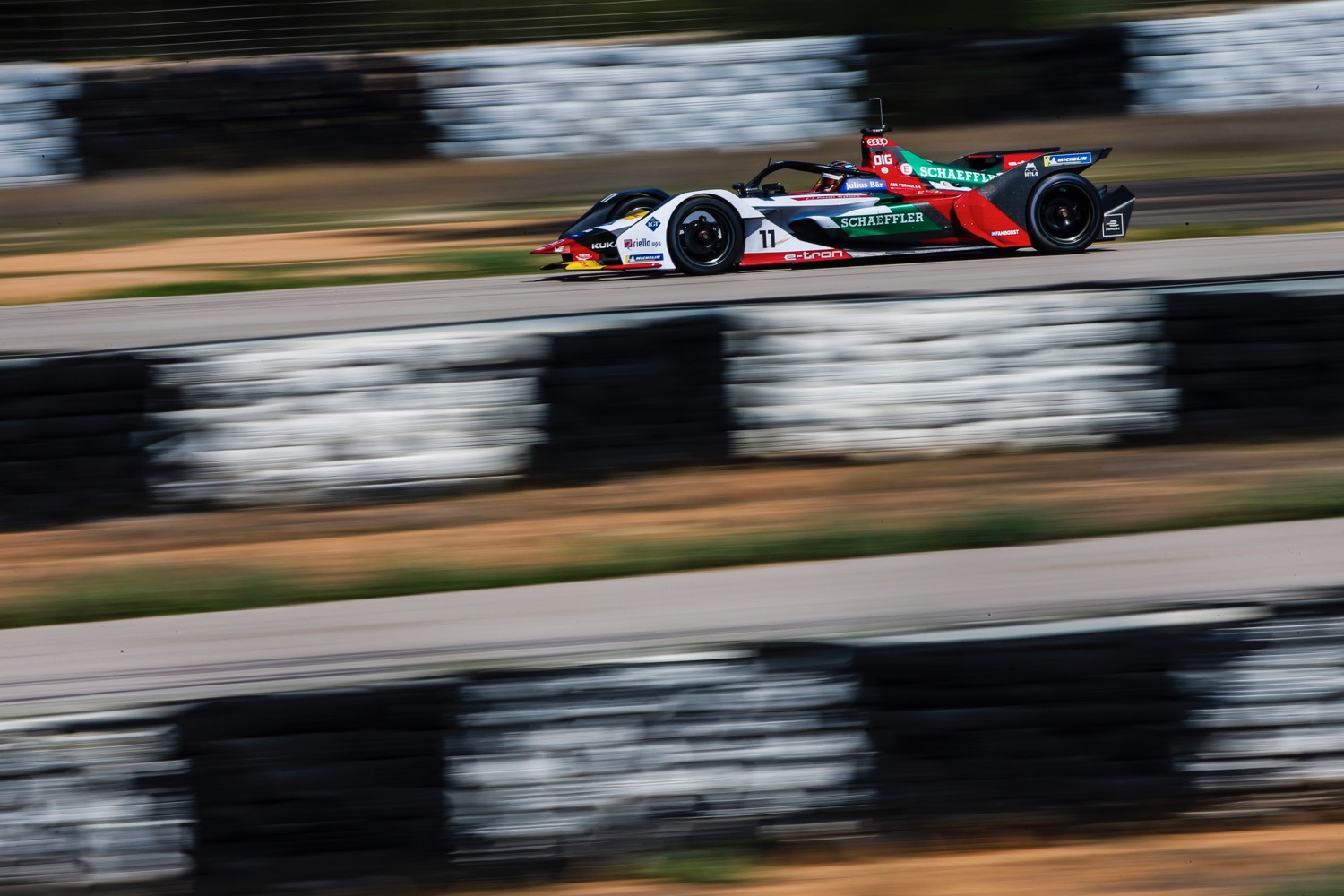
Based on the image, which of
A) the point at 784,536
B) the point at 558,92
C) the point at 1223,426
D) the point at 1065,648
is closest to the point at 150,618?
the point at 784,536

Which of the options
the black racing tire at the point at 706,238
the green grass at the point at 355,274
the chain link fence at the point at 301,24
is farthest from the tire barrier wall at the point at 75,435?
the chain link fence at the point at 301,24

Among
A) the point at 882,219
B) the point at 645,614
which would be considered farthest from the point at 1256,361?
the point at 882,219

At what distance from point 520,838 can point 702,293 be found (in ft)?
18.8

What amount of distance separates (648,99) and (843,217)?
6941 millimetres

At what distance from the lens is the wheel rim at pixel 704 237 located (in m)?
9.64

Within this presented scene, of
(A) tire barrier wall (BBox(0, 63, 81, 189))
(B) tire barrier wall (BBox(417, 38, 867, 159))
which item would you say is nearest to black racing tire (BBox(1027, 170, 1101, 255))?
(B) tire barrier wall (BBox(417, 38, 867, 159))

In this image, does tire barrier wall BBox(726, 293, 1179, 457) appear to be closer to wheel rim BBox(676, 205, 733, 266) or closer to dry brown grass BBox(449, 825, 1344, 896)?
dry brown grass BBox(449, 825, 1344, 896)

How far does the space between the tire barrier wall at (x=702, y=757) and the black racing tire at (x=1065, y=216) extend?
7165 mm

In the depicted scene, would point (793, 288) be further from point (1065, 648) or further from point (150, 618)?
point (1065, 648)

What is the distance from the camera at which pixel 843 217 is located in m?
9.77

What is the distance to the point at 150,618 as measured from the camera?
15.6ft

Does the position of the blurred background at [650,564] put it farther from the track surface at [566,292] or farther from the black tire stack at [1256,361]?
the track surface at [566,292]

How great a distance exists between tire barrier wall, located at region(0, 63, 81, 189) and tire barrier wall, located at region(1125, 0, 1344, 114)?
12.0m

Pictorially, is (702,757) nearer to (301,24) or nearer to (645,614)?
(645,614)
